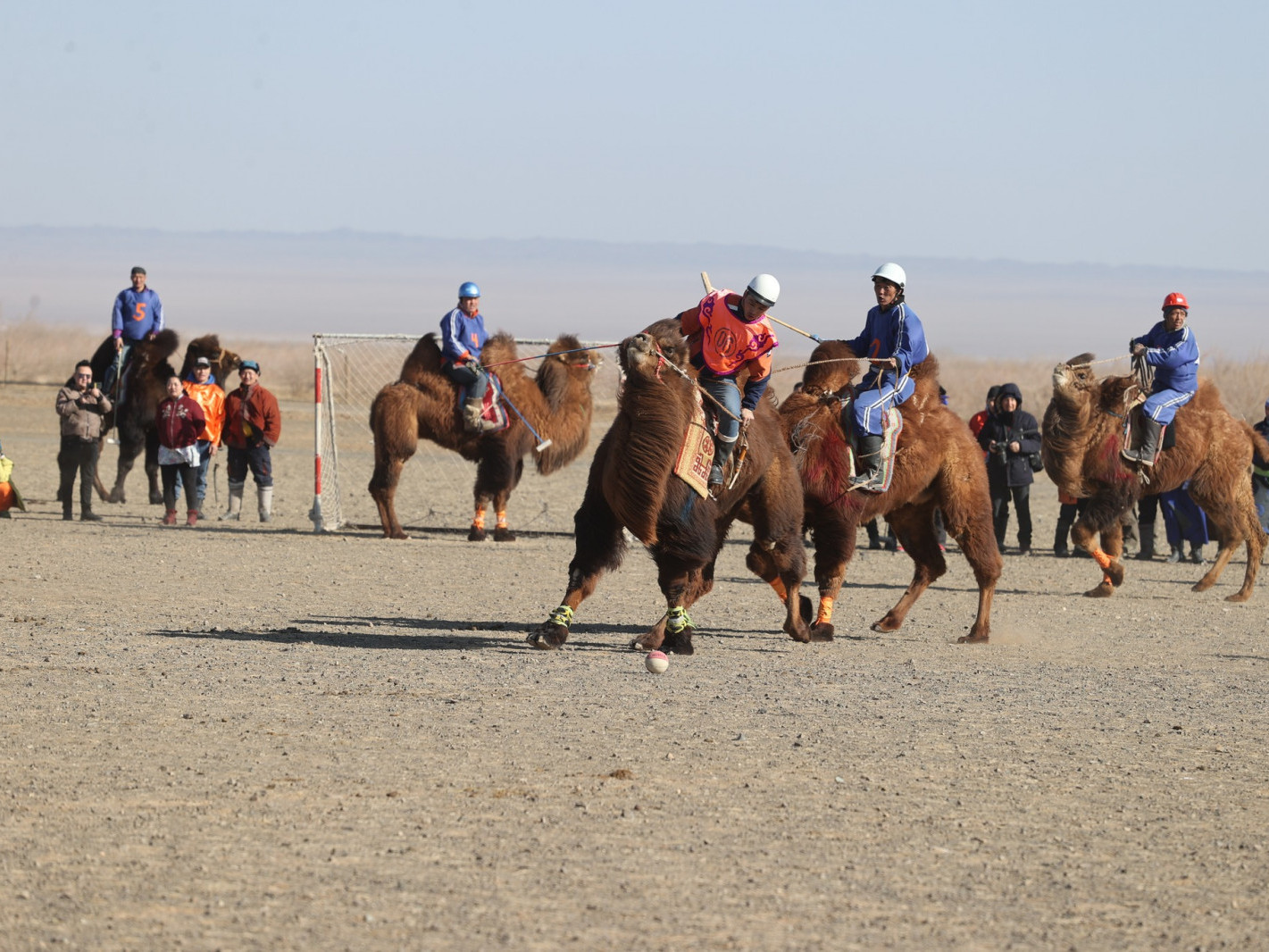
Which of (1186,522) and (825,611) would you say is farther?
(1186,522)

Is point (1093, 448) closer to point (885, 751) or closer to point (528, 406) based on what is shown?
point (528, 406)

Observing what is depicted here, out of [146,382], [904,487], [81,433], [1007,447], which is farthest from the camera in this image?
[146,382]

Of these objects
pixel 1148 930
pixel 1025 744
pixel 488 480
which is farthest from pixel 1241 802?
pixel 488 480

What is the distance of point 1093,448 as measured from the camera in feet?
46.3

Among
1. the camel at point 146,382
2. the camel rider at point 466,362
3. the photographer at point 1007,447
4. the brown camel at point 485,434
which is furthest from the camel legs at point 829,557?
the camel at point 146,382

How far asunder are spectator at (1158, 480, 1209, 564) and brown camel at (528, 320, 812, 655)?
8.84 m

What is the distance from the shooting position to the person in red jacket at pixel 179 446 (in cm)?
1784

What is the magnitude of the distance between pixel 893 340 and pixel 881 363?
0.17 meters

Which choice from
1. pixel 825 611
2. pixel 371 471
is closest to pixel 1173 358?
pixel 825 611

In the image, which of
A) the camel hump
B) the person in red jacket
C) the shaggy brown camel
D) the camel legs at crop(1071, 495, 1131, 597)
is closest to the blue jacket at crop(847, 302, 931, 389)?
the shaggy brown camel

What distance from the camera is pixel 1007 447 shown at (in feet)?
59.1

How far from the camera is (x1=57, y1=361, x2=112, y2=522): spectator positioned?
57.7 ft

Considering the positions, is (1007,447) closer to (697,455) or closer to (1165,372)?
(1165,372)

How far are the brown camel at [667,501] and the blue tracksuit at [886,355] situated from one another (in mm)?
770
